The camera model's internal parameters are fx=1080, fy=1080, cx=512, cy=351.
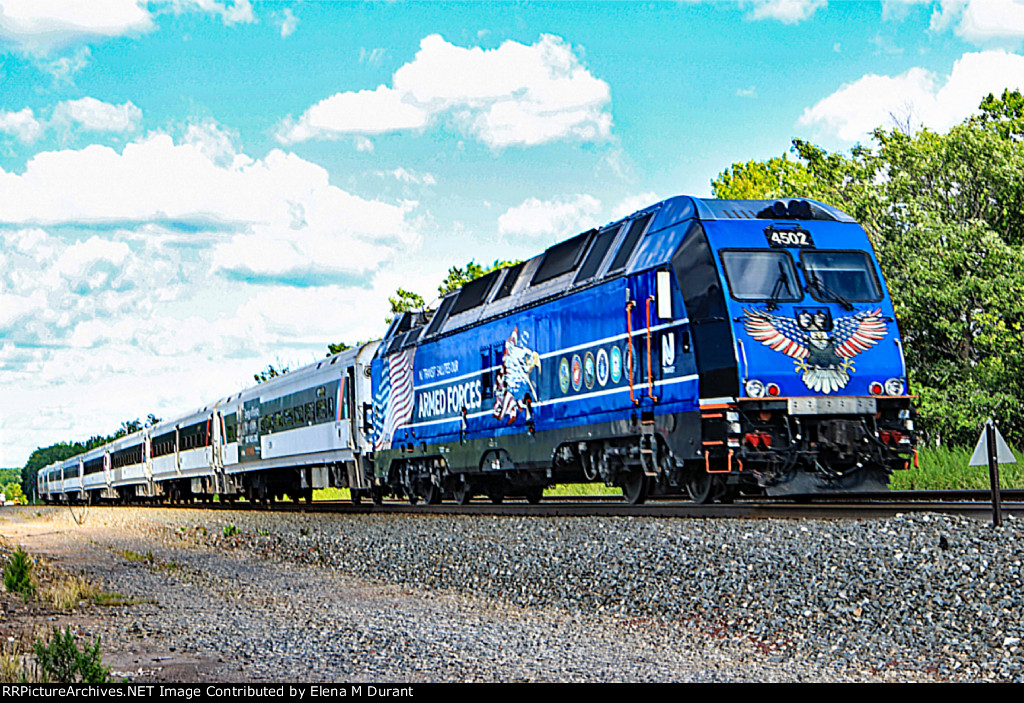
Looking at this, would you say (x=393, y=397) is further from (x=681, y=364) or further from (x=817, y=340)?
(x=817, y=340)

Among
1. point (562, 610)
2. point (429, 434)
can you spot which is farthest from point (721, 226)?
point (429, 434)

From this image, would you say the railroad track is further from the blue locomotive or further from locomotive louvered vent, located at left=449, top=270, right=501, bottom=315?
locomotive louvered vent, located at left=449, top=270, right=501, bottom=315

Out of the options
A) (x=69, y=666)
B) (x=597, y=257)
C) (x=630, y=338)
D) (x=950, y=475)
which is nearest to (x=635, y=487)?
(x=630, y=338)

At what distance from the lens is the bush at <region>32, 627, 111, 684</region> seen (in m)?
7.59

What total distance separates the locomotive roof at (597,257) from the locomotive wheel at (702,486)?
288 centimetres

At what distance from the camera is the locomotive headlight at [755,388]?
12.9 m

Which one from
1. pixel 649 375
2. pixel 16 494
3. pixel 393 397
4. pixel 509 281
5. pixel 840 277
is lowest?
pixel 16 494

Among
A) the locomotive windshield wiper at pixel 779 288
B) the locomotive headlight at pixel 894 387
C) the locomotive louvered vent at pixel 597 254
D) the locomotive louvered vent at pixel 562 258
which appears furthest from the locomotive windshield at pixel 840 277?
the locomotive louvered vent at pixel 562 258

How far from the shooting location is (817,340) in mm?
13289


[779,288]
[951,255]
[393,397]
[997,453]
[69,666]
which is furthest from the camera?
[951,255]

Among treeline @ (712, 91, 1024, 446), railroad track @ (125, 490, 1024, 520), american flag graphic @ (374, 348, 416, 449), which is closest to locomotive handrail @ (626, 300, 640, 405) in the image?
railroad track @ (125, 490, 1024, 520)

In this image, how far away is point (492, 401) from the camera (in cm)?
1866

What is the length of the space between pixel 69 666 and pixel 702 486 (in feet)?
28.6

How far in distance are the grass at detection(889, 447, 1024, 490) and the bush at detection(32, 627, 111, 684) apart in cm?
1509
